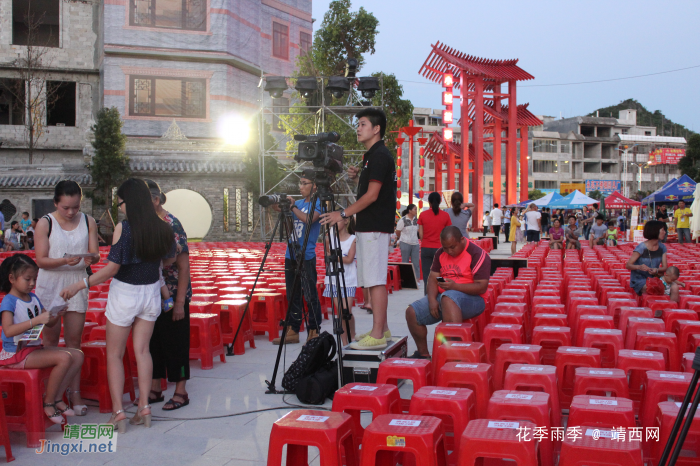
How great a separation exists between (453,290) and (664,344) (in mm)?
1794

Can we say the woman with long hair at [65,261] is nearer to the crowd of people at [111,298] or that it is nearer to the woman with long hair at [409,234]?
the crowd of people at [111,298]

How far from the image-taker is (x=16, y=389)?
4164 mm

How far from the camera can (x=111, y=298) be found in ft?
13.6

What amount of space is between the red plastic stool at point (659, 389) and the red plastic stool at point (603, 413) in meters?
0.46

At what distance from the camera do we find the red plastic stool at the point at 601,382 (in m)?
3.37

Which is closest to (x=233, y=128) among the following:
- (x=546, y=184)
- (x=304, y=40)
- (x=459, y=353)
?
(x=304, y=40)

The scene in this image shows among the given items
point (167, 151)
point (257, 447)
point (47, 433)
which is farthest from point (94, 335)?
point (167, 151)

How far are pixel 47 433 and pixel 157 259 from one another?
4.39 feet

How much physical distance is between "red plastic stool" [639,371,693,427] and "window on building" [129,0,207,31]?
104 feet

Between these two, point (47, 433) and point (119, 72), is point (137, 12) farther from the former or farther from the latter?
point (47, 433)

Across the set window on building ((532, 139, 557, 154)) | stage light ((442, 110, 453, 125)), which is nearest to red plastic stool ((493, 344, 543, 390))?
stage light ((442, 110, 453, 125))

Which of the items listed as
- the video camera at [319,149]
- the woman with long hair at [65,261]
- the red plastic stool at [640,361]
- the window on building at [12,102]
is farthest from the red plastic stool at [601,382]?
the window on building at [12,102]

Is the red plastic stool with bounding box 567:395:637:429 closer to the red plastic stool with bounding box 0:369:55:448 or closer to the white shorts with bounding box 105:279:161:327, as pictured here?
the white shorts with bounding box 105:279:161:327

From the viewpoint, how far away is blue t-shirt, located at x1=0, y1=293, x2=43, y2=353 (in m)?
3.91
